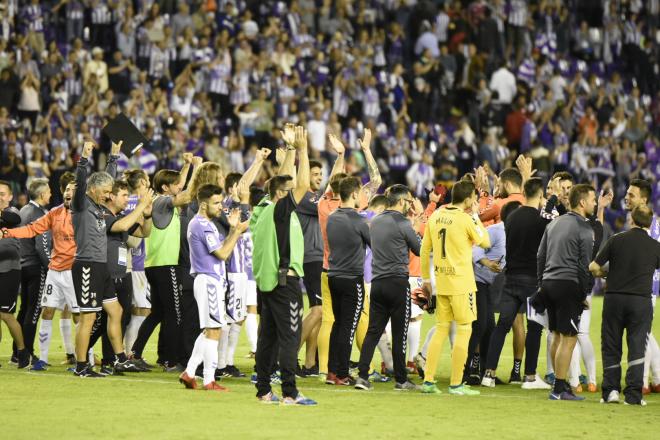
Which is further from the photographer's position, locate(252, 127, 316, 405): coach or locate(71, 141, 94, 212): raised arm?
locate(71, 141, 94, 212): raised arm

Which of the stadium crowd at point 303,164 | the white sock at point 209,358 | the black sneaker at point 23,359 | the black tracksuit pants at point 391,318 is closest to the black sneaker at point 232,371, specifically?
the stadium crowd at point 303,164

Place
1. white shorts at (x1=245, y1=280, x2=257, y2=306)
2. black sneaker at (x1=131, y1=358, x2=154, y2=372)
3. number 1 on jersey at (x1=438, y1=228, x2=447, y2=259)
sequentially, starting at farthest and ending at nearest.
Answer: white shorts at (x1=245, y1=280, x2=257, y2=306), black sneaker at (x1=131, y1=358, x2=154, y2=372), number 1 on jersey at (x1=438, y1=228, x2=447, y2=259)

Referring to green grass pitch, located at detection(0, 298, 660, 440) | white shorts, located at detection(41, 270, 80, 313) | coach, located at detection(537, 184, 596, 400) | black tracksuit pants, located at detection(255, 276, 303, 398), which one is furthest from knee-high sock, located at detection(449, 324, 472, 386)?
white shorts, located at detection(41, 270, 80, 313)

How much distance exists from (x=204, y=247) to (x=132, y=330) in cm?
309

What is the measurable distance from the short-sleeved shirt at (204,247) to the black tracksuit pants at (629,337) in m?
3.96

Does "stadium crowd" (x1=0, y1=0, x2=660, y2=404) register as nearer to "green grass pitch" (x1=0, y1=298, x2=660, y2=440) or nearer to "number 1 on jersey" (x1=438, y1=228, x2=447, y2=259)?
"number 1 on jersey" (x1=438, y1=228, x2=447, y2=259)

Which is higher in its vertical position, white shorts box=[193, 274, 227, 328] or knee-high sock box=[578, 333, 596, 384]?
white shorts box=[193, 274, 227, 328]

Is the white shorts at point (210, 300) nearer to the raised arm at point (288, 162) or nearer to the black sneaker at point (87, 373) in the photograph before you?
the raised arm at point (288, 162)

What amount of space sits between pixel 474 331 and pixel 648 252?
2392 millimetres

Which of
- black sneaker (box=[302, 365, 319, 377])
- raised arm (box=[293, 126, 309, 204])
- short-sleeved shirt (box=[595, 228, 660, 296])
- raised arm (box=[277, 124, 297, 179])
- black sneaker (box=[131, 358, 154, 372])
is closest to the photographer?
raised arm (box=[293, 126, 309, 204])

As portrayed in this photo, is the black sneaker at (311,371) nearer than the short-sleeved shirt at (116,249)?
No

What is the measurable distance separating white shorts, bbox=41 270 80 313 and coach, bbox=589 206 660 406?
19.0 feet

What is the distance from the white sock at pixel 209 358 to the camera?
1242cm

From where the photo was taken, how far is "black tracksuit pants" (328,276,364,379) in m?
13.6
